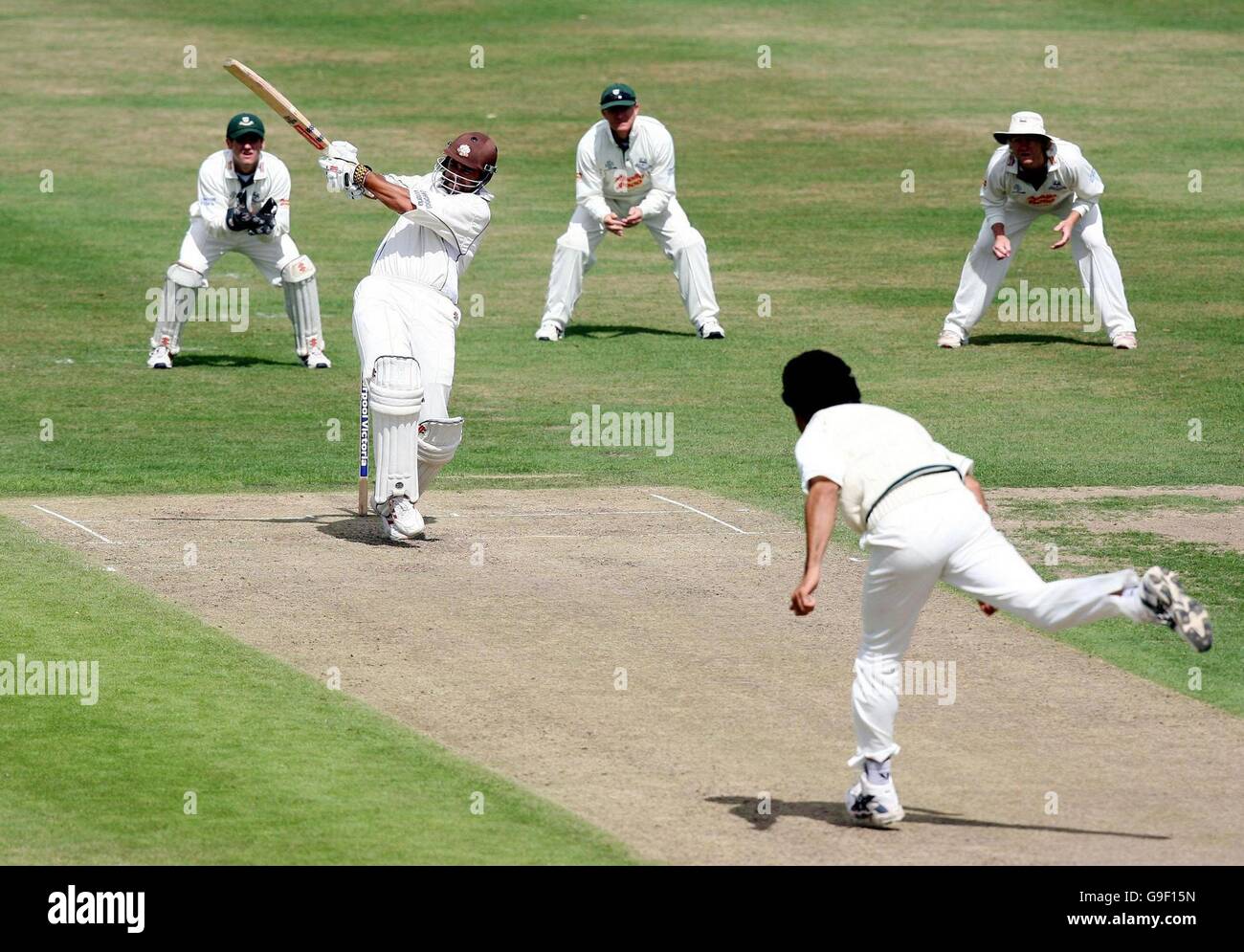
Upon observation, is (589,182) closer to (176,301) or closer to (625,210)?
(625,210)

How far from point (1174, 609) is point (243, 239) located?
12.4 metres

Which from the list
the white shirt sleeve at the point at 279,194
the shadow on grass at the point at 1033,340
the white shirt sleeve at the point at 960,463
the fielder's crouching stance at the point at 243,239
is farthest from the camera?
the shadow on grass at the point at 1033,340

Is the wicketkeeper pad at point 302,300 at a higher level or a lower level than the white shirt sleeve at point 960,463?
higher

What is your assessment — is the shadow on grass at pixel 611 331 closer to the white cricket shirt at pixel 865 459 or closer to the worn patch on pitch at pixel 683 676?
the worn patch on pitch at pixel 683 676

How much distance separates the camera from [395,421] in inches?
482

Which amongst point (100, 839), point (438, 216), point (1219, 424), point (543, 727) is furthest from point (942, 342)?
point (100, 839)

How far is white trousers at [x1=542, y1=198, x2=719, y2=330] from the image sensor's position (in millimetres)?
19875

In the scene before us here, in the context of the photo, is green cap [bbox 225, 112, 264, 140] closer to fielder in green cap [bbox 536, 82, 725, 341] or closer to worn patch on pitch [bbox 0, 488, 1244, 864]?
fielder in green cap [bbox 536, 82, 725, 341]

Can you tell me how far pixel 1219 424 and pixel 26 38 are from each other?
23.7 metres

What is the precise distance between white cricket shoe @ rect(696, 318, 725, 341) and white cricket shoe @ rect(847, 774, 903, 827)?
12455 millimetres

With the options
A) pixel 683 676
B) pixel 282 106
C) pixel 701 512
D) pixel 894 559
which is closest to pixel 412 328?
pixel 282 106

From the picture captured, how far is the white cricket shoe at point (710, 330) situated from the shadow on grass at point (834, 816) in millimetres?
12155

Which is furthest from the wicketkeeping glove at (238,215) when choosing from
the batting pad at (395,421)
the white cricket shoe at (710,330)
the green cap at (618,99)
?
the batting pad at (395,421)

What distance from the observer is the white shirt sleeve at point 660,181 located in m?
19.6
